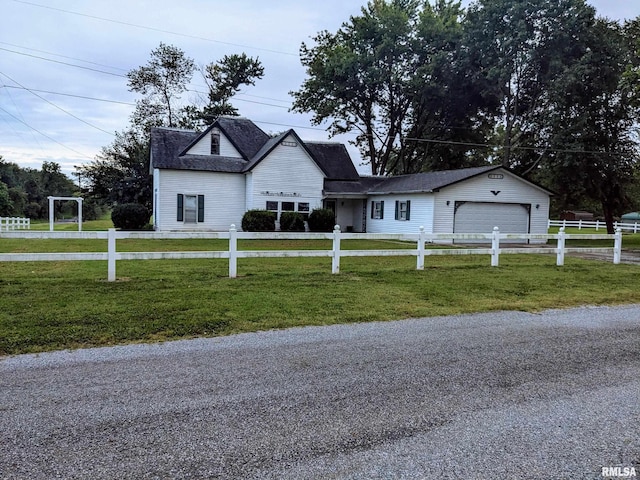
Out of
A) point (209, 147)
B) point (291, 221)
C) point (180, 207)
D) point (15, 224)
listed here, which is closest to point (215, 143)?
point (209, 147)

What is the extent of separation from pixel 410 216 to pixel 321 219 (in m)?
4.88

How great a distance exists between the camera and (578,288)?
8.91 meters

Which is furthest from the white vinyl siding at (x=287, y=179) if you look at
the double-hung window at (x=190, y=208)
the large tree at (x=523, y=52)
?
the large tree at (x=523, y=52)

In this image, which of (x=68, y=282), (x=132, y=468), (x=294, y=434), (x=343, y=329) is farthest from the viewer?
(x=68, y=282)

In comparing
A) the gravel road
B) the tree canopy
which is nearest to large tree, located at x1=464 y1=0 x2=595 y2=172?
the tree canopy

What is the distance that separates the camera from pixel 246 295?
7.31 meters

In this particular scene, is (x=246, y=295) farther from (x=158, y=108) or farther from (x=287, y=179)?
(x=158, y=108)

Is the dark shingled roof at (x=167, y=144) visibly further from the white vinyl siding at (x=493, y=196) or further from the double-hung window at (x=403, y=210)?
the white vinyl siding at (x=493, y=196)

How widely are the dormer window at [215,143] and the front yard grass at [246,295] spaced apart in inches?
608

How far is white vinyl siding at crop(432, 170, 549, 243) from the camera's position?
21.8 m

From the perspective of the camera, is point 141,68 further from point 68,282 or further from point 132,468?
point 132,468

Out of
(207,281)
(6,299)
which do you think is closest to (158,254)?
(207,281)

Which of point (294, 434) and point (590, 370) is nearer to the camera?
point (294, 434)

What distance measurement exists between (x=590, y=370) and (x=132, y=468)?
3944 mm
